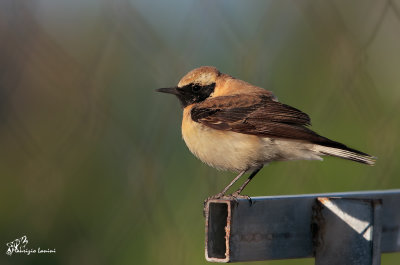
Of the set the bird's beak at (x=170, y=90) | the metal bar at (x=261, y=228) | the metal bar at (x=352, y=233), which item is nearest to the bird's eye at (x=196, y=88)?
the bird's beak at (x=170, y=90)

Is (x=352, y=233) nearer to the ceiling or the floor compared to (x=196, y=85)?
nearer to the floor

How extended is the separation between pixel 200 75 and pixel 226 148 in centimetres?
65

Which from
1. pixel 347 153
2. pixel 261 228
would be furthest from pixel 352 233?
pixel 347 153

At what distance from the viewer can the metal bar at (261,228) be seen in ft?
6.75

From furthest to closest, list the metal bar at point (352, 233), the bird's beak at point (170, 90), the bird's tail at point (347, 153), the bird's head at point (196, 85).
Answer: the bird's head at point (196, 85) → the bird's beak at point (170, 90) → the bird's tail at point (347, 153) → the metal bar at point (352, 233)

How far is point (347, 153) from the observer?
315 cm

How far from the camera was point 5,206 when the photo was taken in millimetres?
3498

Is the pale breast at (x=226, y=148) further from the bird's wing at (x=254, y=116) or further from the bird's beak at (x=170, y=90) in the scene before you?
the bird's beak at (x=170, y=90)

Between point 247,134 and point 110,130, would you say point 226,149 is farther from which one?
point 110,130
